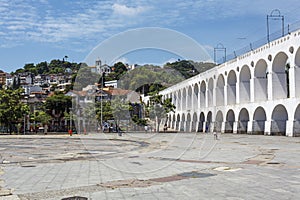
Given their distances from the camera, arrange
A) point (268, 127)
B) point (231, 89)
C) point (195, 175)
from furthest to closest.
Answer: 1. point (231, 89)
2. point (268, 127)
3. point (195, 175)

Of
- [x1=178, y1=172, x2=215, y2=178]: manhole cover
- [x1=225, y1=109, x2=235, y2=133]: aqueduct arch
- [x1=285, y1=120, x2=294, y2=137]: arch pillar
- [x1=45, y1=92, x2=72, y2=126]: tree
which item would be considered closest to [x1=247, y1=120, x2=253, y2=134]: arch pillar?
[x1=225, y1=109, x2=235, y2=133]: aqueduct arch

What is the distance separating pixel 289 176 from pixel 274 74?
3162 cm

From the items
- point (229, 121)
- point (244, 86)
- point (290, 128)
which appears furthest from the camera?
point (229, 121)

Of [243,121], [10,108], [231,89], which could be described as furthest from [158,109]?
[10,108]

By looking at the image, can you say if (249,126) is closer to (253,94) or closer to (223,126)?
(253,94)

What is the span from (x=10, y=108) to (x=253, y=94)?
37811 millimetres

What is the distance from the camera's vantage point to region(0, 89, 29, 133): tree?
185ft

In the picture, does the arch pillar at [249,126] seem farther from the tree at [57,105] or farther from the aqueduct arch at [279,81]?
the tree at [57,105]

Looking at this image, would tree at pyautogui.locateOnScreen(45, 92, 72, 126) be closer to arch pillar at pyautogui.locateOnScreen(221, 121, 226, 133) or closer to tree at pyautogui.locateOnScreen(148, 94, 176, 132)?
tree at pyautogui.locateOnScreen(148, 94, 176, 132)

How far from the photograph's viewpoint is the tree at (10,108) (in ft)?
185

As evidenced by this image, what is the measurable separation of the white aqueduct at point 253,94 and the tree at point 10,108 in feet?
97.0

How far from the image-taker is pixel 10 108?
185 ft

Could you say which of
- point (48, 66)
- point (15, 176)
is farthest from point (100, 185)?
point (48, 66)

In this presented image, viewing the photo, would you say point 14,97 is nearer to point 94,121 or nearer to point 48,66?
point 94,121
